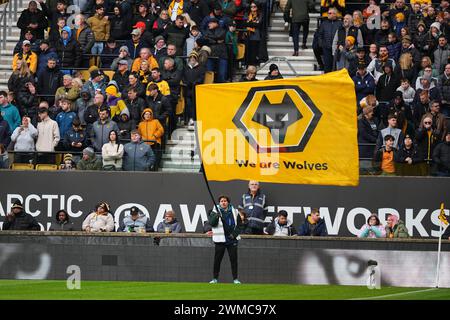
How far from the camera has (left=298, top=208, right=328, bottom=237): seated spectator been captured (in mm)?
28328

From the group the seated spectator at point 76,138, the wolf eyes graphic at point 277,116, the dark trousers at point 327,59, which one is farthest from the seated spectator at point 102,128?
the wolf eyes graphic at point 277,116

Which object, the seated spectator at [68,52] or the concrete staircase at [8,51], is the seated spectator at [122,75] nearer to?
the seated spectator at [68,52]

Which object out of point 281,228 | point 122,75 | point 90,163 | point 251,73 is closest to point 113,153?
point 90,163

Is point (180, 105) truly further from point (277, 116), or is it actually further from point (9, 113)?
Result: point (277, 116)

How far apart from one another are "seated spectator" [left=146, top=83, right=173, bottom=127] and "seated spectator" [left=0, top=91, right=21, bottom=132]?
2.98 m

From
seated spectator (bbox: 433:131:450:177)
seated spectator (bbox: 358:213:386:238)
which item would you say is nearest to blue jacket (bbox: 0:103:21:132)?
seated spectator (bbox: 358:213:386:238)

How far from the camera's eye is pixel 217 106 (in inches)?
991

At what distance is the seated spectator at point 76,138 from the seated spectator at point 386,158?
6.16 meters

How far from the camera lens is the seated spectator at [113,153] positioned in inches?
1174

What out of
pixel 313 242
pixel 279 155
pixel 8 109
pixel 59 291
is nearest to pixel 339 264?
pixel 313 242

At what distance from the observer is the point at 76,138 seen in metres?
30.6

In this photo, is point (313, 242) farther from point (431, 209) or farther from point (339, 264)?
point (431, 209)

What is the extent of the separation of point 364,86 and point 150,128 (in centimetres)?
456
